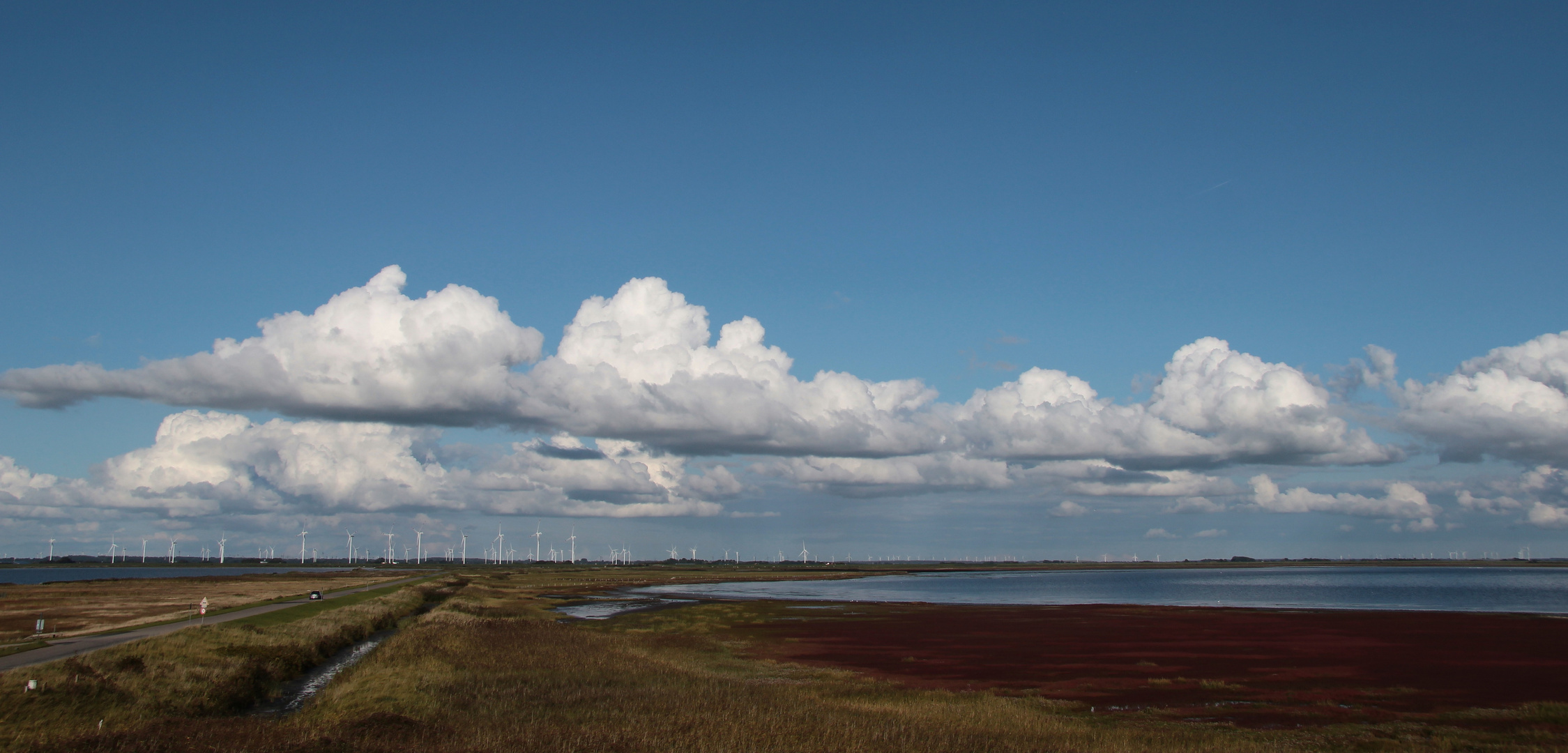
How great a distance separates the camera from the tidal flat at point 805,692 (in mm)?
24906

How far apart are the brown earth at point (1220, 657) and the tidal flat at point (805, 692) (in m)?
0.27

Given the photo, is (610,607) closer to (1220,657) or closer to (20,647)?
(20,647)

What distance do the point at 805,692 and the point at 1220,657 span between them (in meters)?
26.2

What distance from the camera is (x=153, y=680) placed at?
30.3 metres

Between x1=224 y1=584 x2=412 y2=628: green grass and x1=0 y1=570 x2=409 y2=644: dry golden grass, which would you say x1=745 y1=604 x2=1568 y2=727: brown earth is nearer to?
x1=224 y1=584 x2=412 y2=628: green grass

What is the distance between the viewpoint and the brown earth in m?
34.1

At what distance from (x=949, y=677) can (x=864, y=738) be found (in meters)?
18.0

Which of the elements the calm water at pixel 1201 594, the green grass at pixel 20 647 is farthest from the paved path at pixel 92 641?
the calm water at pixel 1201 594

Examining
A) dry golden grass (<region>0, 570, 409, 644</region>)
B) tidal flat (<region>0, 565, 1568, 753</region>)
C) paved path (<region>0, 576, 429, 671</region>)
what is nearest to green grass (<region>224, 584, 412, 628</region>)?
paved path (<region>0, 576, 429, 671</region>)

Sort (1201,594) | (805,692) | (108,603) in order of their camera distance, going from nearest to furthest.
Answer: (805,692) < (108,603) < (1201,594)

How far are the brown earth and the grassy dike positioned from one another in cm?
2543

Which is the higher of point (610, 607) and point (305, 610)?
point (305, 610)

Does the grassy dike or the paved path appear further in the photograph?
the paved path

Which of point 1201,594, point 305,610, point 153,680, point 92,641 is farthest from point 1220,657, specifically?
point 1201,594
